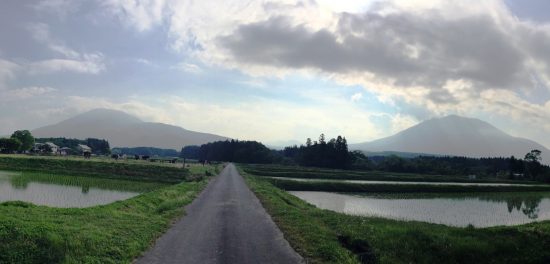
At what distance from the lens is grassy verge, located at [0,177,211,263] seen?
44.0ft

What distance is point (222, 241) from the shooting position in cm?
1728

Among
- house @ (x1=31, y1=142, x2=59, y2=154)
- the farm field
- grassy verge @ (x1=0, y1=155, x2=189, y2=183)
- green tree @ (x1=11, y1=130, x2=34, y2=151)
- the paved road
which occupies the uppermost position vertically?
green tree @ (x1=11, y1=130, x2=34, y2=151)

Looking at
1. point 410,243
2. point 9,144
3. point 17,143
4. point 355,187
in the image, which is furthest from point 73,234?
point 17,143

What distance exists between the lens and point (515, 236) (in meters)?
21.0

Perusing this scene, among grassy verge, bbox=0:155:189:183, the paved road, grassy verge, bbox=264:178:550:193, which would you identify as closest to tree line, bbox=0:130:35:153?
grassy verge, bbox=0:155:189:183

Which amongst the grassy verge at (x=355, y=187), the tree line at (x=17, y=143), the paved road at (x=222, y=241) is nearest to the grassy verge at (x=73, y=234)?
the paved road at (x=222, y=241)

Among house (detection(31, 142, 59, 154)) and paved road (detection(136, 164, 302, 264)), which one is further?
house (detection(31, 142, 59, 154))

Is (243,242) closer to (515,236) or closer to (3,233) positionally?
(3,233)

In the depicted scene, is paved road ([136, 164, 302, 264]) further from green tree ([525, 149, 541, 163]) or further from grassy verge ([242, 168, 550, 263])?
green tree ([525, 149, 541, 163])

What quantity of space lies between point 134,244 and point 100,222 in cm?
428

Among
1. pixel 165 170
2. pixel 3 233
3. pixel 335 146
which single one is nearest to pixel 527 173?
pixel 335 146

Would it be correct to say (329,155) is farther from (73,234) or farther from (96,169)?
(73,234)

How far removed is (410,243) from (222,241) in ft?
27.3

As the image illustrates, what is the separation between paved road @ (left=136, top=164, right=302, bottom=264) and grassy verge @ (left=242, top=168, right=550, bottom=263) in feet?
2.77
